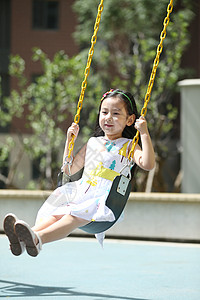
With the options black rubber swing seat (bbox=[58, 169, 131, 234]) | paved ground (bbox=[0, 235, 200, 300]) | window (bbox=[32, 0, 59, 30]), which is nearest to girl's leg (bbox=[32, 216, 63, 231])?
black rubber swing seat (bbox=[58, 169, 131, 234])

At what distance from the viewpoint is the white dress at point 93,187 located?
478 centimetres

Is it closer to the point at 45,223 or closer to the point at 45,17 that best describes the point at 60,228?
the point at 45,223

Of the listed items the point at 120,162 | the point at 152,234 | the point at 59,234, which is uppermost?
the point at 120,162

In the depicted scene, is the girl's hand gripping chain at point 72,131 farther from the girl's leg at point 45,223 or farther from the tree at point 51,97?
the tree at point 51,97

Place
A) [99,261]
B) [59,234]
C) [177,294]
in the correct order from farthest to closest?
[99,261]
[177,294]
[59,234]

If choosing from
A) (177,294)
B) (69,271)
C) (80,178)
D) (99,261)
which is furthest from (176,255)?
(80,178)

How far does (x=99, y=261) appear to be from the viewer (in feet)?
28.0

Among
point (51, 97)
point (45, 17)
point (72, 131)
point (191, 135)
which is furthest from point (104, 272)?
point (45, 17)

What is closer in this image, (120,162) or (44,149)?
(120,162)

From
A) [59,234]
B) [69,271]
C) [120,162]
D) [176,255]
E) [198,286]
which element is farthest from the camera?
[176,255]

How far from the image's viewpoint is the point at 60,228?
4.70m

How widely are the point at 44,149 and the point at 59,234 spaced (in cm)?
1085

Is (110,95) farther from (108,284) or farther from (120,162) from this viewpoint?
(108,284)

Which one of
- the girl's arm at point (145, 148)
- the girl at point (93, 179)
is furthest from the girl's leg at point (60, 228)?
the girl's arm at point (145, 148)
